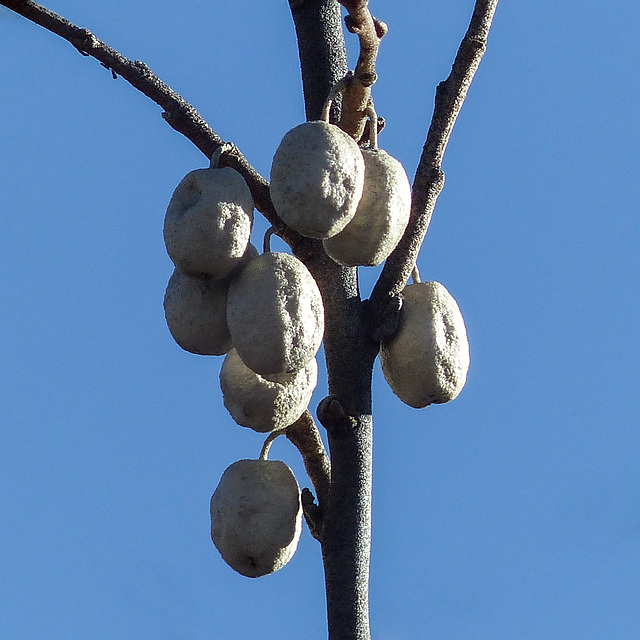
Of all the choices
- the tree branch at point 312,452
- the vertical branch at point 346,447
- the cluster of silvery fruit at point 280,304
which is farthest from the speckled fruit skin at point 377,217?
the tree branch at point 312,452

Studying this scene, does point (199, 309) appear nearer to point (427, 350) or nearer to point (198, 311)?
point (198, 311)

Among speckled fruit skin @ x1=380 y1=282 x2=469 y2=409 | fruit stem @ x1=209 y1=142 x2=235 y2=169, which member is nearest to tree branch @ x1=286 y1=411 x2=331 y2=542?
speckled fruit skin @ x1=380 y1=282 x2=469 y2=409

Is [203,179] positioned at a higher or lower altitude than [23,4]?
lower

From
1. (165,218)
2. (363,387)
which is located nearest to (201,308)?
(165,218)

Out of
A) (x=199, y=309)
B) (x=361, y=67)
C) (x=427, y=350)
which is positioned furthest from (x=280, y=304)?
(x=361, y=67)

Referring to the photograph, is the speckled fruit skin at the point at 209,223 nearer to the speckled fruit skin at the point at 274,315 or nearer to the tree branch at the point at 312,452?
the speckled fruit skin at the point at 274,315

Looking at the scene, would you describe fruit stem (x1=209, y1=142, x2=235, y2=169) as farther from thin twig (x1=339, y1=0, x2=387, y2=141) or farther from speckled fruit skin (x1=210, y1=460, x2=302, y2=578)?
speckled fruit skin (x1=210, y1=460, x2=302, y2=578)

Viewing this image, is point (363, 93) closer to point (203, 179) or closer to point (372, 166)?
point (372, 166)
